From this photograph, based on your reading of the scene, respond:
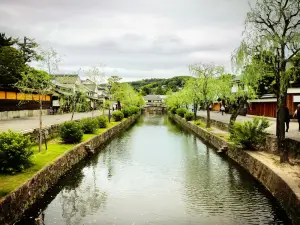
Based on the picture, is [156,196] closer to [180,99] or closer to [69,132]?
[69,132]

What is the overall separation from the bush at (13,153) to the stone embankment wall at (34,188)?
84 cm

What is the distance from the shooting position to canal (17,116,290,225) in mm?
10695

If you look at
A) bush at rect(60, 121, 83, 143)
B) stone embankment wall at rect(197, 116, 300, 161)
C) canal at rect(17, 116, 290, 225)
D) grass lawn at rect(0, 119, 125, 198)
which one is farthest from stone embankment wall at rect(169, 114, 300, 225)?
bush at rect(60, 121, 83, 143)

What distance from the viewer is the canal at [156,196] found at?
10695 millimetres

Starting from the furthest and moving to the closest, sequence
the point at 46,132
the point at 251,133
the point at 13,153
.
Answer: the point at 46,132
the point at 251,133
the point at 13,153

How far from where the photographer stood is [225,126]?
30250 millimetres

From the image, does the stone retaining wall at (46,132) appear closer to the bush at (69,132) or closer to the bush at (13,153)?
the bush at (69,132)

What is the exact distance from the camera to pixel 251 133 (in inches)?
719

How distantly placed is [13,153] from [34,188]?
5.35 feet

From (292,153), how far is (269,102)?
1025 inches

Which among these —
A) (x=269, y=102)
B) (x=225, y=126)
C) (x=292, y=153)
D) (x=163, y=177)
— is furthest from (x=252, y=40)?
(x=269, y=102)

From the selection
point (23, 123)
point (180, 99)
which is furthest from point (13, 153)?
point (180, 99)

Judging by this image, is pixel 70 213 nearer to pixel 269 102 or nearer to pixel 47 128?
pixel 47 128

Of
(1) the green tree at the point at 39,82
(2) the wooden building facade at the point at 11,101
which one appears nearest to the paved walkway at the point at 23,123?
(2) the wooden building facade at the point at 11,101
